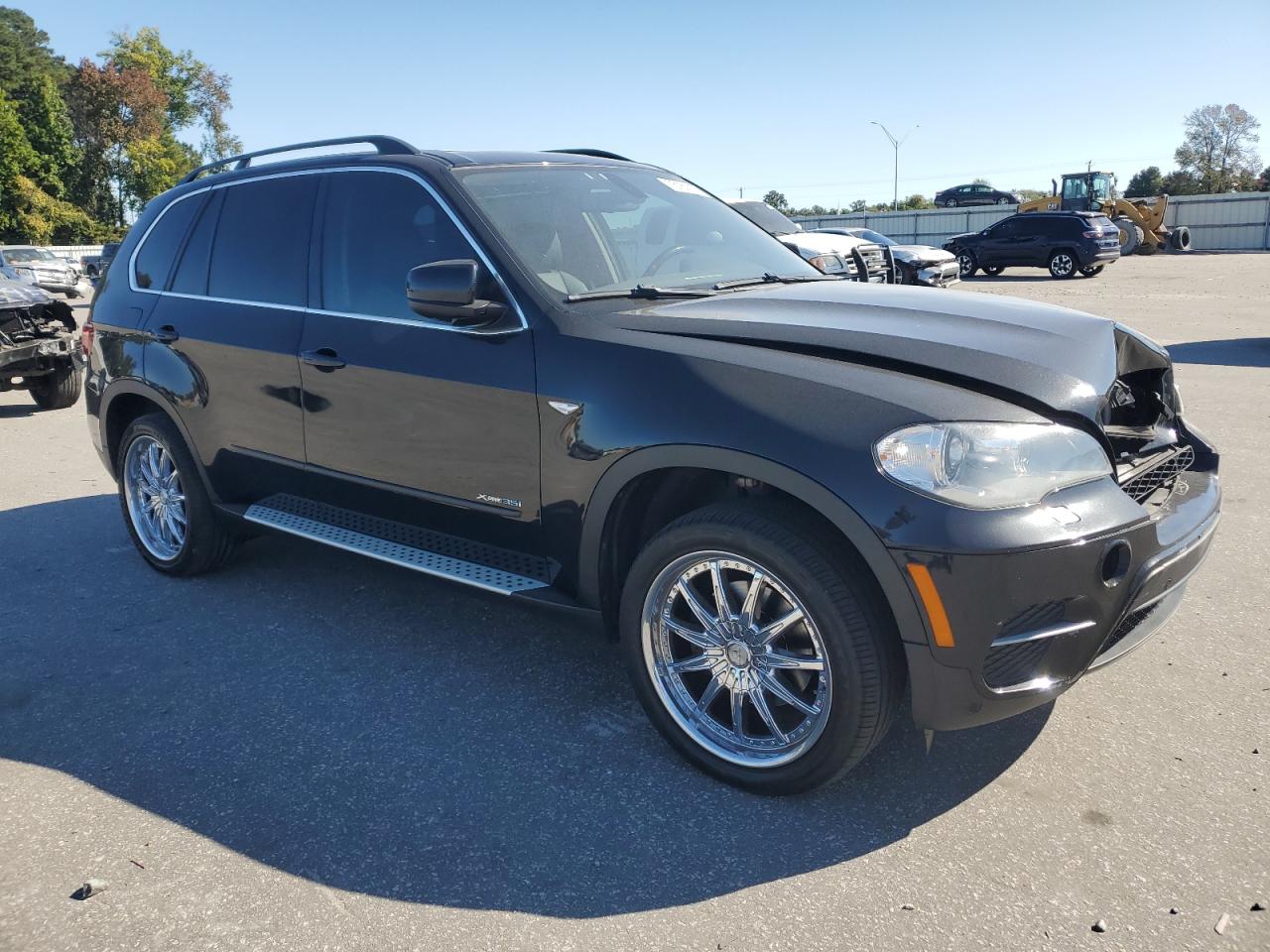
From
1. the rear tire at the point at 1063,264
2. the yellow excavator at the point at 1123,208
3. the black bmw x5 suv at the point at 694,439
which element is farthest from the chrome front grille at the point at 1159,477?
the yellow excavator at the point at 1123,208

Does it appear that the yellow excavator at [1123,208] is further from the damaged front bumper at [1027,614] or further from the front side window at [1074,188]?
the damaged front bumper at [1027,614]

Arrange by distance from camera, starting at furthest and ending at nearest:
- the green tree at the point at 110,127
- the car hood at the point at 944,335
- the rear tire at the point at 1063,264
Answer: the green tree at the point at 110,127
the rear tire at the point at 1063,264
the car hood at the point at 944,335

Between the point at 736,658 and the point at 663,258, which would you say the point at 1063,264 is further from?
the point at 736,658

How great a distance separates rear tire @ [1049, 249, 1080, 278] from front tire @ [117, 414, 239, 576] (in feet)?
87.5

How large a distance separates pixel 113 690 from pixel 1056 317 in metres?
3.71

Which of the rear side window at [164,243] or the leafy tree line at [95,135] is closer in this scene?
the rear side window at [164,243]

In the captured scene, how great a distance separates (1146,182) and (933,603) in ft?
328

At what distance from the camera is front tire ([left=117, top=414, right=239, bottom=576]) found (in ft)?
16.1

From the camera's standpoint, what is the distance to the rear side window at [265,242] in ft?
14.1

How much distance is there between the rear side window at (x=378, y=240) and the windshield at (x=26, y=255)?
28215 millimetres

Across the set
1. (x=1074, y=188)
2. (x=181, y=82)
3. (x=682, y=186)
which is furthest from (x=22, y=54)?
(x=682, y=186)

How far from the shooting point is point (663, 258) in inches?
157

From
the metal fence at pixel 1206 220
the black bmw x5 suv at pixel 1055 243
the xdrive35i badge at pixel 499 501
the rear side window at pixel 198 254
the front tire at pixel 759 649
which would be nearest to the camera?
the front tire at pixel 759 649

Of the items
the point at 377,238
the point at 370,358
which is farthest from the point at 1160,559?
the point at 377,238
